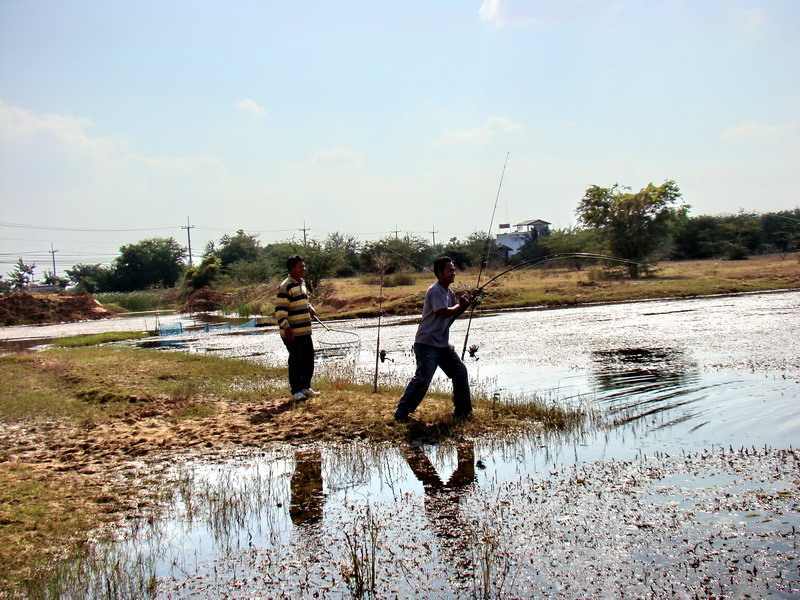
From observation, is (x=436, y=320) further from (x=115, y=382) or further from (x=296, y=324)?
(x=115, y=382)

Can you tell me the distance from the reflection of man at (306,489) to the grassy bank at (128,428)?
79 centimetres

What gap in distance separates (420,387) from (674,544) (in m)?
4.05

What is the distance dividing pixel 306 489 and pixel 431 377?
7.52 feet

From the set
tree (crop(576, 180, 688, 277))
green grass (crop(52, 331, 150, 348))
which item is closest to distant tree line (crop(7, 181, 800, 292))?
tree (crop(576, 180, 688, 277))

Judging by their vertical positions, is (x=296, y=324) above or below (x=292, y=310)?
below

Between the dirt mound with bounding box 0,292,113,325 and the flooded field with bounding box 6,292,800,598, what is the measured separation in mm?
46732

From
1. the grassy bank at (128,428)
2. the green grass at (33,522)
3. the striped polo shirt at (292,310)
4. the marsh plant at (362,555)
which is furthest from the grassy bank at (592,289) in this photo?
the marsh plant at (362,555)

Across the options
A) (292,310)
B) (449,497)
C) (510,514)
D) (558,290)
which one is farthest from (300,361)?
(558,290)

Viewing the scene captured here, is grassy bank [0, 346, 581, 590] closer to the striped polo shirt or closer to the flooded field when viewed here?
the flooded field

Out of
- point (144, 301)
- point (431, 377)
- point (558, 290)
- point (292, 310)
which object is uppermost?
point (292, 310)

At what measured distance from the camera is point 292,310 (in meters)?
10.5

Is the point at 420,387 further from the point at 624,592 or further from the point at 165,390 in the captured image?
the point at 165,390

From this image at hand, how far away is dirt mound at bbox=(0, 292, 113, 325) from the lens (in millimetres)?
49344

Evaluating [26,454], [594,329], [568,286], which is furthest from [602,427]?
[568,286]
